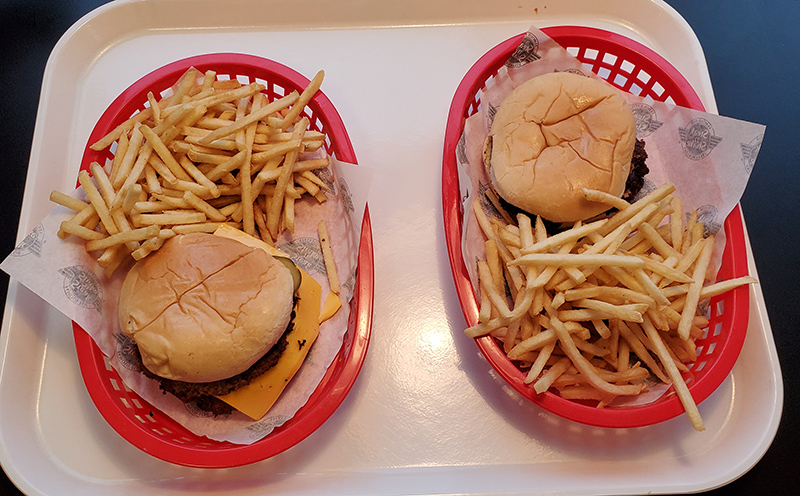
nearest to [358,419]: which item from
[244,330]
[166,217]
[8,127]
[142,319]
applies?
[244,330]

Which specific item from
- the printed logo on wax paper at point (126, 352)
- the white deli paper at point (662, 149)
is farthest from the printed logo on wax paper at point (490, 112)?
the printed logo on wax paper at point (126, 352)

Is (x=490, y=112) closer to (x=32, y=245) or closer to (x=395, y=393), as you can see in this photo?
(x=395, y=393)

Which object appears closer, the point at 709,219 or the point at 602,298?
the point at 602,298

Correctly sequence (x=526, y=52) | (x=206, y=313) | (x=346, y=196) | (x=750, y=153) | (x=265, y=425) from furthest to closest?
(x=526, y=52) < (x=346, y=196) < (x=750, y=153) < (x=265, y=425) < (x=206, y=313)

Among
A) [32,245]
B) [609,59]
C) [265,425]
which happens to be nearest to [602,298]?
[265,425]

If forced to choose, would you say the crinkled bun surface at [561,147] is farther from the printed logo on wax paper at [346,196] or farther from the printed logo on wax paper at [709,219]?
the printed logo on wax paper at [346,196]

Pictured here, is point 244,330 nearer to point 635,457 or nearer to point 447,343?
point 447,343
